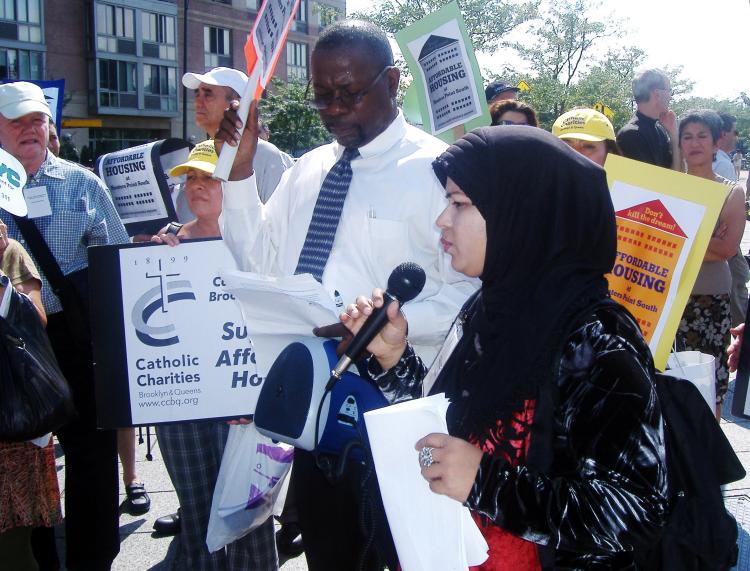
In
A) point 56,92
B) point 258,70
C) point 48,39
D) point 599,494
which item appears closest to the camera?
point 599,494

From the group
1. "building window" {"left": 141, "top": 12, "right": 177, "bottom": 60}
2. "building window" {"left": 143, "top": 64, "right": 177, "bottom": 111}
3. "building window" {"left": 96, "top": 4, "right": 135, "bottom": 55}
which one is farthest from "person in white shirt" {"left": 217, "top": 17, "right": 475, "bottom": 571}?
"building window" {"left": 141, "top": 12, "right": 177, "bottom": 60}

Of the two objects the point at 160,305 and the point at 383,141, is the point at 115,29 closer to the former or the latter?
the point at 160,305

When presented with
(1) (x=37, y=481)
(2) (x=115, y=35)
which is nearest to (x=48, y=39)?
(2) (x=115, y=35)

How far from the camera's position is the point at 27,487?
314 cm

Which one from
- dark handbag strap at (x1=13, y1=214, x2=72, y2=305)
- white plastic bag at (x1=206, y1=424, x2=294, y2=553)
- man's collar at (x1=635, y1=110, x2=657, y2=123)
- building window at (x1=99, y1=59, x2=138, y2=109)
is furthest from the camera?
building window at (x1=99, y1=59, x2=138, y2=109)

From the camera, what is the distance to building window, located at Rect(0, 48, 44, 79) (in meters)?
37.0

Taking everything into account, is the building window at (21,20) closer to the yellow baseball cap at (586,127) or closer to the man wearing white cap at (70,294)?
the man wearing white cap at (70,294)

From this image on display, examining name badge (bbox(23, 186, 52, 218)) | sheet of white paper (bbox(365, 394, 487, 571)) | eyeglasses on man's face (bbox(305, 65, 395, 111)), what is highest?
eyeglasses on man's face (bbox(305, 65, 395, 111))

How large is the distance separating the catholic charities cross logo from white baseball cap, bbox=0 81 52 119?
112 cm

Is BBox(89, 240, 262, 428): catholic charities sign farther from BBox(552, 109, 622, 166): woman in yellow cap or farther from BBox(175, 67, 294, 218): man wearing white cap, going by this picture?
BBox(552, 109, 622, 166): woman in yellow cap

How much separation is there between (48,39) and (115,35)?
150 inches

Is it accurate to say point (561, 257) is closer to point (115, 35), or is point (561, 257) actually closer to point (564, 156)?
point (564, 156)

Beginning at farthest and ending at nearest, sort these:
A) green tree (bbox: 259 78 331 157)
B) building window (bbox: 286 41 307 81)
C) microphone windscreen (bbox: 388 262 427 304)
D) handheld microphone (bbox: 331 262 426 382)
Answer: building window (bbox: 286 41 307 81), green tree (bbox: 259 78 331 157), microphone windscreen (bbox: 388 262 427 304), handheld microphone (bbox: 331 262 426 382)

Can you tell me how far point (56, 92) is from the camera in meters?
5.96
